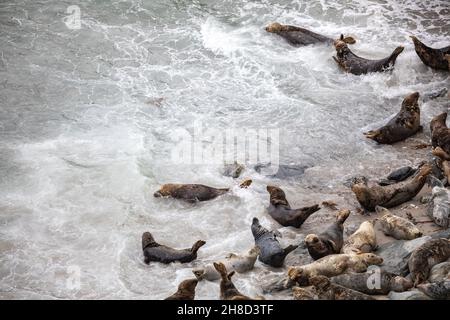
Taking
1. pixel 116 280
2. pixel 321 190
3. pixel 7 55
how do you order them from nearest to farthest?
1. pixel 116 280
2. pixel 321 190
3. pixel 7 55

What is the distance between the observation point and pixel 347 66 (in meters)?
11.3

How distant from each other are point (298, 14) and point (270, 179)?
21.4 feet

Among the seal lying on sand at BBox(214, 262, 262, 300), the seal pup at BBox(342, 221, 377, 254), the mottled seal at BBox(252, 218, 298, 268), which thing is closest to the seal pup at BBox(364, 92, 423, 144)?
the seal pup at BBox(342, 221, 377, 254)

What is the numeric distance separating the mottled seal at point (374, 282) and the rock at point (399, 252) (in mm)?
218

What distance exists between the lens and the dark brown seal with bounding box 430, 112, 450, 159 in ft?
27.9

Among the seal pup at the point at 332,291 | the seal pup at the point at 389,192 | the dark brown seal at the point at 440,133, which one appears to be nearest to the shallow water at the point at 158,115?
the dark brown seal at the point at 440,133

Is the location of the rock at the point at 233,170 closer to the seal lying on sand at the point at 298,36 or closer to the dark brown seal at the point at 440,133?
the dark brown seal at the point at 440,133

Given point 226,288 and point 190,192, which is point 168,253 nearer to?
point 226,288

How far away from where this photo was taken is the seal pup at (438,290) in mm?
5645

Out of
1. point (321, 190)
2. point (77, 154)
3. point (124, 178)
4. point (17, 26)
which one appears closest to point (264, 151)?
point (321, 190)

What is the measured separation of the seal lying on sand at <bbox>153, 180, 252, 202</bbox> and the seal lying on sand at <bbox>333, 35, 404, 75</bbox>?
4400 mm

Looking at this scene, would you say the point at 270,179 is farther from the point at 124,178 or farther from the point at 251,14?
the point at 251,14

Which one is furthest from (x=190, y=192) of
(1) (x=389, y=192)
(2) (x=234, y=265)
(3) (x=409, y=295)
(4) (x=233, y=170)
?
(3) (x=409, y=295)

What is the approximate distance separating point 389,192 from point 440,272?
1.90 metres
